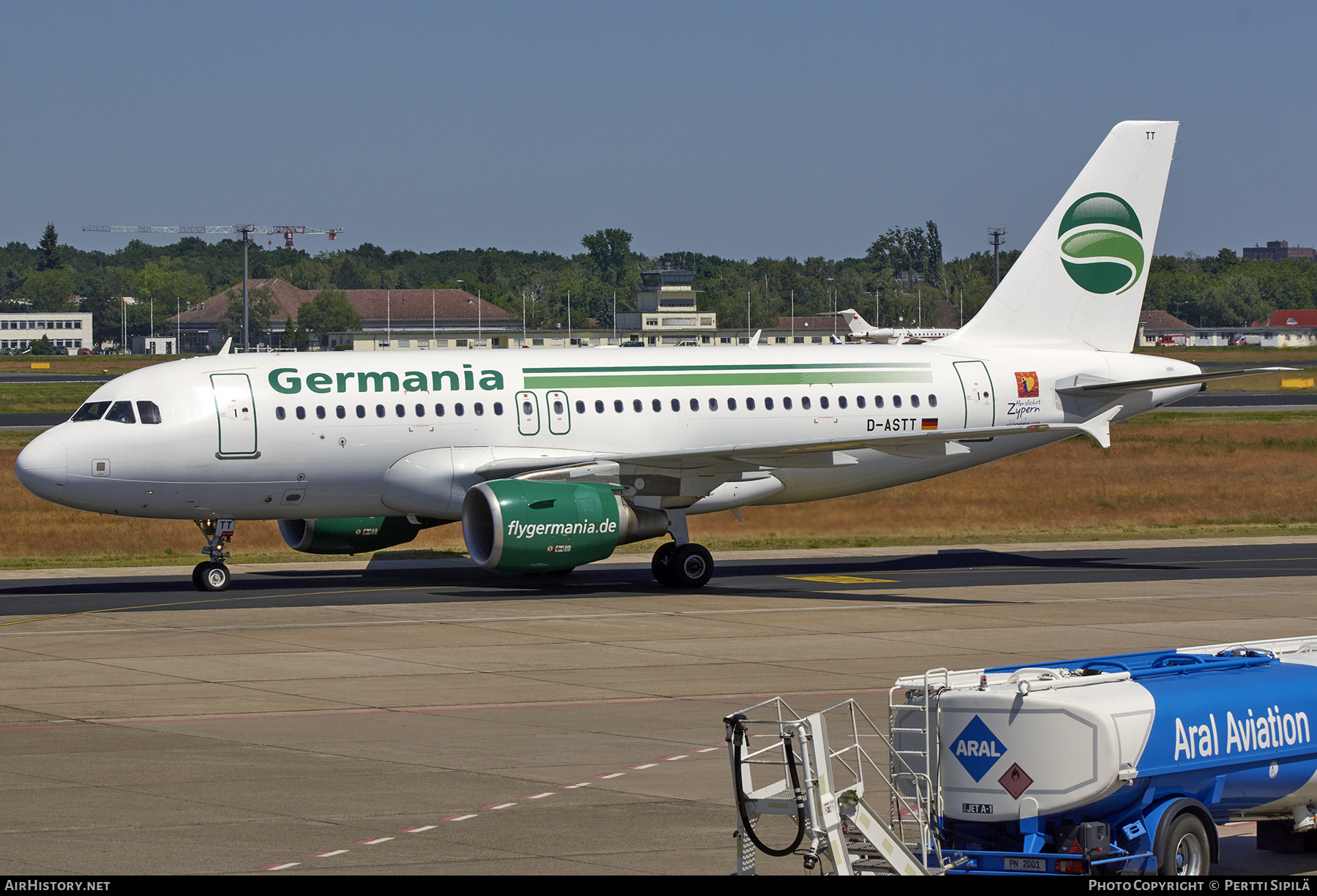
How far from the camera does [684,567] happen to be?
3447 cm

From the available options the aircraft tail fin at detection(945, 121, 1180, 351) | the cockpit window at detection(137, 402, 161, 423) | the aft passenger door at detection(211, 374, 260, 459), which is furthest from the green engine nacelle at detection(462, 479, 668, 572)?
the aircraft tail fin at detection(945, 121, 1180, 351)

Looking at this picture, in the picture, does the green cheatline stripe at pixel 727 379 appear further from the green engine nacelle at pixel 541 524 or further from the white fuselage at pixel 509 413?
the green engine nacelle at pixel 541 524

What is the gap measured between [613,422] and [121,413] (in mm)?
10286

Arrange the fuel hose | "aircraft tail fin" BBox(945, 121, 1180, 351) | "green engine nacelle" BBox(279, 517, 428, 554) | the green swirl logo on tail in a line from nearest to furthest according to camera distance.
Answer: the fuel hose → "green engine nacelle" BBox(279, 517, 428, 554) → "aircraft tail fin" BBox(945, 121, 1180, 351) → the green swirl logo on tail

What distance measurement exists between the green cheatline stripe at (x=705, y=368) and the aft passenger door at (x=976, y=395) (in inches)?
34.4

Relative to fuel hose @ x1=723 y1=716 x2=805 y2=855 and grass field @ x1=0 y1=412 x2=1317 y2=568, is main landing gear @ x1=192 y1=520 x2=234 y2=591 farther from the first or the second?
fuel hose @ x1=723 y1=716 x2=805 y2=855

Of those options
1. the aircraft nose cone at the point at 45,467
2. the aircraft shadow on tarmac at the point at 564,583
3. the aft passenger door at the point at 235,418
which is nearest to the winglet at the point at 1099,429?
the aircraft shadow on tarmac at the point at 564,583

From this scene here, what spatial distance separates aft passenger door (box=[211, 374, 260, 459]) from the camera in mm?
32406

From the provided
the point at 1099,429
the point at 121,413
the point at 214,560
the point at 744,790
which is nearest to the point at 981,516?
the point at 1099,429

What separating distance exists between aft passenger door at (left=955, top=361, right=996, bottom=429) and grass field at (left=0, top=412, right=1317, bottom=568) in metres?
3.31

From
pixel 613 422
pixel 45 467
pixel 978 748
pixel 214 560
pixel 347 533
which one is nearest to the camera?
pixel 978 748

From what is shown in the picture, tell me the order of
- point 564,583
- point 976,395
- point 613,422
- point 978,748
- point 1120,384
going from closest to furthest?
point 978,748
point 613,422
point 564,583
point 1120,384
point 976,395

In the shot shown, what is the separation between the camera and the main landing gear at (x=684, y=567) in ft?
113

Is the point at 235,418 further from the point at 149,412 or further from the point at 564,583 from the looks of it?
the point at 564,583
